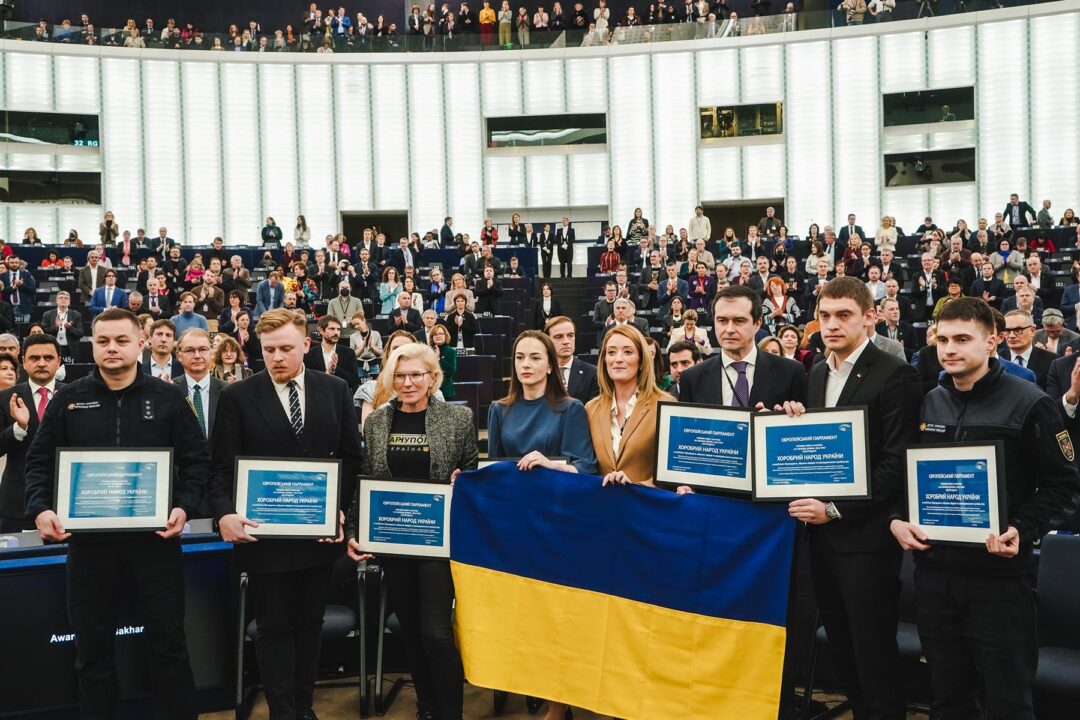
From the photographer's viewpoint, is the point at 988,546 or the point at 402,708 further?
the point at 402,708

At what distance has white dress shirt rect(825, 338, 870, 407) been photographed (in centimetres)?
397

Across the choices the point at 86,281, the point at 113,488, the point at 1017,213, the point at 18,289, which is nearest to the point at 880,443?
the point at 113,488

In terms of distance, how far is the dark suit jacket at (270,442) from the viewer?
165 inches

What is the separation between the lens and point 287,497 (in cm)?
420

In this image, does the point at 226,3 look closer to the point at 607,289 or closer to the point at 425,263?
the point at 425,263

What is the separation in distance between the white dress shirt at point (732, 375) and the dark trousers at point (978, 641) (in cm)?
109

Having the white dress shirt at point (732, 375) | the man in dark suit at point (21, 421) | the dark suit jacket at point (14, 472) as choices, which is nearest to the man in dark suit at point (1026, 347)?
the white dress shirt at point (732, 375)

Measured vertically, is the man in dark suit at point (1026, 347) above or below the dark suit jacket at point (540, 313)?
below

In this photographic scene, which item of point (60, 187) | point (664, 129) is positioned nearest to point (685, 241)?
point (664, 129)

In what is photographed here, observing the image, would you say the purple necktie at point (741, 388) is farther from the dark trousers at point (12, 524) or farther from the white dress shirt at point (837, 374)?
the dark trousers at point (12, 524)

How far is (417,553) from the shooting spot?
438 cm

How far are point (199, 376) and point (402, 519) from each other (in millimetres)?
2719

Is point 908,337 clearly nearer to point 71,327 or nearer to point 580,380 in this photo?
point 580,380

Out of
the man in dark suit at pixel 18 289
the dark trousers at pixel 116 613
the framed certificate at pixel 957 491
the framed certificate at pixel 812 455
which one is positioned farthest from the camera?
the man in dark suit at pixel 18 289
